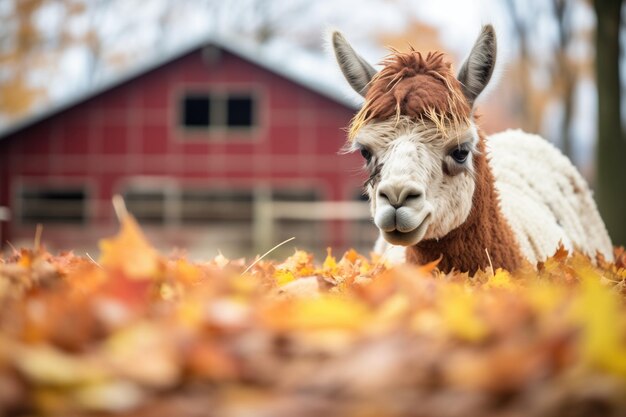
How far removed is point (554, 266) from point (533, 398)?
6.29ft

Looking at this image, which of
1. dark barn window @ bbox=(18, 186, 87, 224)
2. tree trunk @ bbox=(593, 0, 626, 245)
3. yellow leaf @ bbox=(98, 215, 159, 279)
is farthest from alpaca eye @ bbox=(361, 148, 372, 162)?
dark barn window @ bbox=(18, 186, 87, 224)

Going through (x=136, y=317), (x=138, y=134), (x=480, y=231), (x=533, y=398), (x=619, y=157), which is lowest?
(x=533, y=398)

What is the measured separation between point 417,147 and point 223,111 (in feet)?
72.2

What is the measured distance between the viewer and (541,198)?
4867 mm

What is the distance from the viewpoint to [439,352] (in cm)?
111

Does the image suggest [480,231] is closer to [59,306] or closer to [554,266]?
[554,266]

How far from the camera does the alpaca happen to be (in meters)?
3.09

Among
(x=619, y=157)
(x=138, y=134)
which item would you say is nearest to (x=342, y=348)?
(x=619, y=157)

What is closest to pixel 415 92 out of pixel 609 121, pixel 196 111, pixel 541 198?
pixel 541 198

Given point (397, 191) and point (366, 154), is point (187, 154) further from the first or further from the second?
point (397, 191)

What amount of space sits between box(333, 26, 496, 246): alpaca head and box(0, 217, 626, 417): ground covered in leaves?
1697 mm

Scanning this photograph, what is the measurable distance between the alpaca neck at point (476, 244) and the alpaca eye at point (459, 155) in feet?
0.59

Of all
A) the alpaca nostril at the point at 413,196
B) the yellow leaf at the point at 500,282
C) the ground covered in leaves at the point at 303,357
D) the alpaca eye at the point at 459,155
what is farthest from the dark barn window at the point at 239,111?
the ground covered in leaves at the point at 303,357

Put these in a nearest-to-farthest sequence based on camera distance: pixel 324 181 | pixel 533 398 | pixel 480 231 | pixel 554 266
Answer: pixel 533 398 → pixel 554 266 → pixel 480 231 → pixel 324 181
